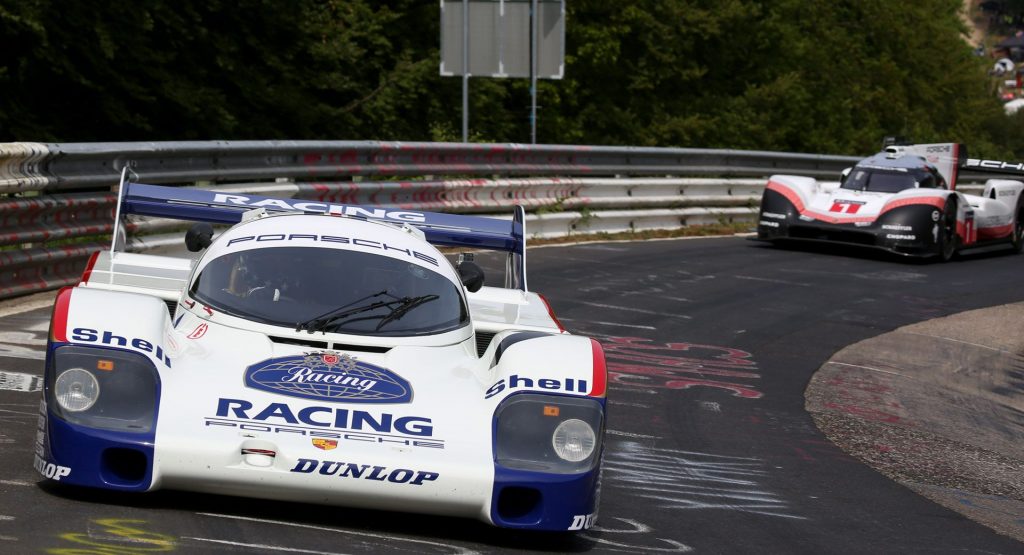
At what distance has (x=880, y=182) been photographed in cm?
1975

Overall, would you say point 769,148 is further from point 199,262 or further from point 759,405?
point 199,262

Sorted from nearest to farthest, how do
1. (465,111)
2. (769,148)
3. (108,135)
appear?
1. (465,111)
2. (108,135)
3. (769,148)

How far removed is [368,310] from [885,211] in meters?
13.4

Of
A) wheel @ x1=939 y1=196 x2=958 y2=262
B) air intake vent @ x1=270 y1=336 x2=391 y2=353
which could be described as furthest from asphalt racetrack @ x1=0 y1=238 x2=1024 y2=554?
wheel @ x1=939 y1=196 x2=958 y2=262

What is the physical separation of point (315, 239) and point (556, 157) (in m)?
11.9

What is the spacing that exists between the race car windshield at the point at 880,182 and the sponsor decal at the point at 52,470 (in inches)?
612

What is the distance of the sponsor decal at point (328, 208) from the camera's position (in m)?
7.71

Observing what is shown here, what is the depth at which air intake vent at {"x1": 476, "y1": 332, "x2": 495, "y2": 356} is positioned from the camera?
279 inches

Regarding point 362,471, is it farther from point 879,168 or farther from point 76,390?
point 879,168

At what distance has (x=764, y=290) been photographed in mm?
15047

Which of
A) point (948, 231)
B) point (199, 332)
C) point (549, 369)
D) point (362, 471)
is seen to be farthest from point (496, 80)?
point (362, 471)

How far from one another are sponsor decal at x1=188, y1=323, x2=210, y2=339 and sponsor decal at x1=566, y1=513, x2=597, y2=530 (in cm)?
179

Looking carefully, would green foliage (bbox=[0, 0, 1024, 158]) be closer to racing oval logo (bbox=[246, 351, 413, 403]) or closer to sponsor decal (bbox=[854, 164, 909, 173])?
sponsor decal (bbox=[854, 164, 909, 173])

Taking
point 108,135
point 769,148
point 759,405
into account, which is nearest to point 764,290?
point 759,405
